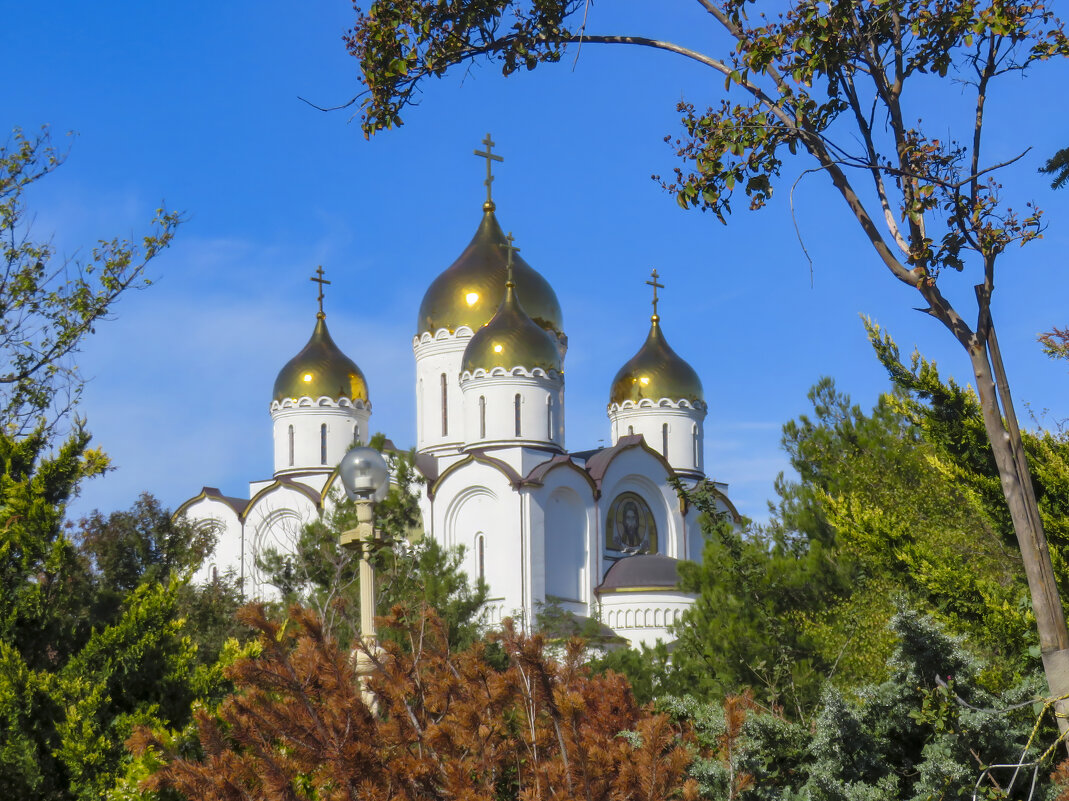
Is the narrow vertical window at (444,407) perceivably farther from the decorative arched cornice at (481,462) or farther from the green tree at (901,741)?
the green tree at (901,741)

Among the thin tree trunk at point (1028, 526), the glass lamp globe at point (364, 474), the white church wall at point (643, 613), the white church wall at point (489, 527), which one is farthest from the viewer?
the white church wall at point (643, 613)

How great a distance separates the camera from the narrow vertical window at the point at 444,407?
35.2 meters

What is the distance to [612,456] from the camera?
107 feet

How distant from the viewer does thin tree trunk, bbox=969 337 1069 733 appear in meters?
5.47

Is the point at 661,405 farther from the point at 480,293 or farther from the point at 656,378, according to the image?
the point at 480,293

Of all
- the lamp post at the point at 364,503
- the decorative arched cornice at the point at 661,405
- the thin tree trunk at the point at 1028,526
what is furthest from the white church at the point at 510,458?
the thin tree trunk at the point at 1028,526

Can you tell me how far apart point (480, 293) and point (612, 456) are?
6.12 meters

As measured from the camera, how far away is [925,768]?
615 cm

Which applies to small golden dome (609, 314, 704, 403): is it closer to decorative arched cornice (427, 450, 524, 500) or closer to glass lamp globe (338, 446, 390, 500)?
decorative arched cornice (427, 450, 524, 500)

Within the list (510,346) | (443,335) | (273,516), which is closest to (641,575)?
(510,346)

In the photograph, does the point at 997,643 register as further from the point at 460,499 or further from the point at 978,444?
the point at 460,499

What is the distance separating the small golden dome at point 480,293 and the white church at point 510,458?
0.04 meters

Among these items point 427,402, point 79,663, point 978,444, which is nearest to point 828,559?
point 978,444

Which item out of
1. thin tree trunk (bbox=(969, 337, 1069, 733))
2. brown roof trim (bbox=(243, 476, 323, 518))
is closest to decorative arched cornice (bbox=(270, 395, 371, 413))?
brown roof trim (bbox=(243, 476, 323, 518))
